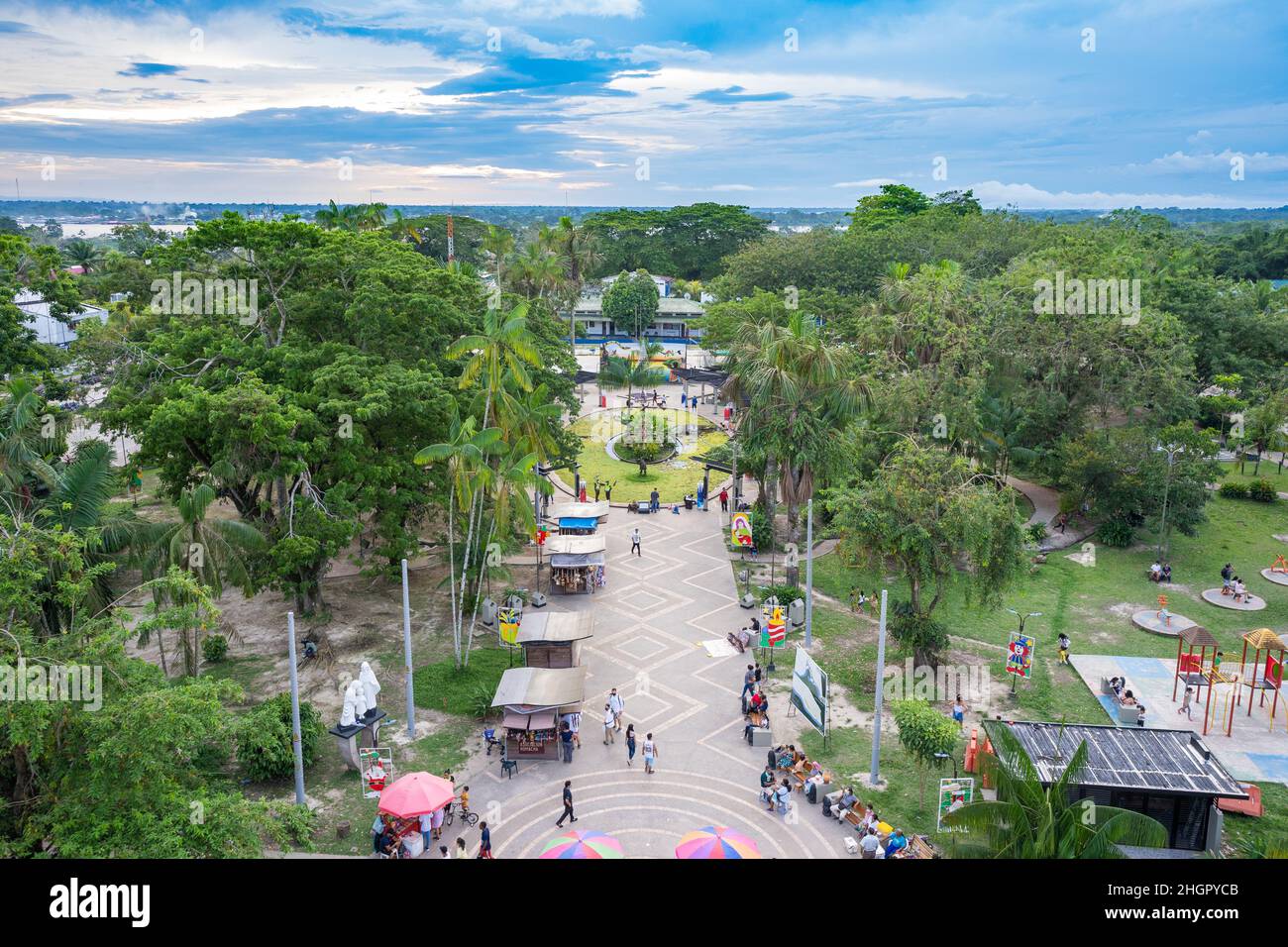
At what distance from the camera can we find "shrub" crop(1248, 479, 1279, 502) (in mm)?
47750

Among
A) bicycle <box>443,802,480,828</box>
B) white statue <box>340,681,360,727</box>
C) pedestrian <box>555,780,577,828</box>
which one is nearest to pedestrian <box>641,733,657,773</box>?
pedestrian <box>555,780,577,828</box>

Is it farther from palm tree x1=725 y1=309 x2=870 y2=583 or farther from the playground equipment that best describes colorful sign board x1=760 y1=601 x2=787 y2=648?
the playground equipment

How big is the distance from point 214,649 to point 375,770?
1001 centimetres

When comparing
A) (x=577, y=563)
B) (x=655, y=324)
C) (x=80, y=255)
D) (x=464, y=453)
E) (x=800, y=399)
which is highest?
(x=80, y=255)

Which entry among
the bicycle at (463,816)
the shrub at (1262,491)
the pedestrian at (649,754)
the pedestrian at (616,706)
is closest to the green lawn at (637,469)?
the pedestrian at (616,706)

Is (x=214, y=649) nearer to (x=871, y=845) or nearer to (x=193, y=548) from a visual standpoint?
(x=193, y=548)

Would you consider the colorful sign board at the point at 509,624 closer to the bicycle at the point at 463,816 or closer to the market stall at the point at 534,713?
the market stall at the point at 534,713

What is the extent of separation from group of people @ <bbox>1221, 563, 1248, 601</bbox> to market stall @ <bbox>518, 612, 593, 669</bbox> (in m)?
25.2

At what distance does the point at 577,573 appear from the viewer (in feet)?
116

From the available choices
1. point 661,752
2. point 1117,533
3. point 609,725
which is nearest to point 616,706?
point 609,725

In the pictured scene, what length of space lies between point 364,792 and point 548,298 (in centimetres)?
5724

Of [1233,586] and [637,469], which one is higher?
[637,469]

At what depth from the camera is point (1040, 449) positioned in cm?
4356
